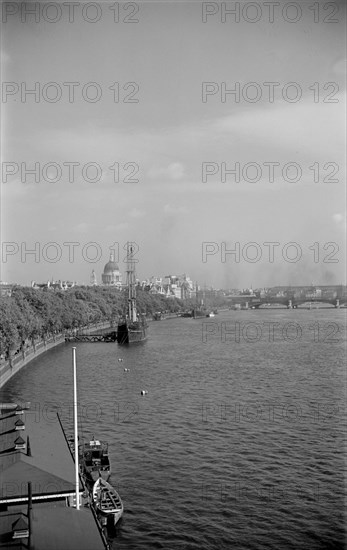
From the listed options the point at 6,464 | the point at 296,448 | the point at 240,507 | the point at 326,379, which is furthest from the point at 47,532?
the point at 326,379

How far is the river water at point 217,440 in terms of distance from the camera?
8.57m

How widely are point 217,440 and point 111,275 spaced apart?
85.4 metres

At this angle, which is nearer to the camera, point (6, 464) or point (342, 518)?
point (6, 464)

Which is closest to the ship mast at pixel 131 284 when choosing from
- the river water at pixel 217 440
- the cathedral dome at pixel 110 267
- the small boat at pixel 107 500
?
the river water at pixel 217 440

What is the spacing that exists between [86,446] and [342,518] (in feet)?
16.5

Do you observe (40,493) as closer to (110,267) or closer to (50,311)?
(50,311)

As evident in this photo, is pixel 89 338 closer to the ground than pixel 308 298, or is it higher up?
closer to the ground

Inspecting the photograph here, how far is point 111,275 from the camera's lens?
9700 cm

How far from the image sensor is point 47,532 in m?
6.03

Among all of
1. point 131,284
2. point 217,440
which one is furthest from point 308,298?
point 217,440

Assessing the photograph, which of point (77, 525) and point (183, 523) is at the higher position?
point (77, 525)

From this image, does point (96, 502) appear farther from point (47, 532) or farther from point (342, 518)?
point (342, 518)

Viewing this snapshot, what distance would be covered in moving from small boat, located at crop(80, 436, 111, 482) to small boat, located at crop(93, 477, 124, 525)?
1.50 ft

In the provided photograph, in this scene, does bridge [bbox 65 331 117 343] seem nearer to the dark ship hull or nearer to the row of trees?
the row of trees
